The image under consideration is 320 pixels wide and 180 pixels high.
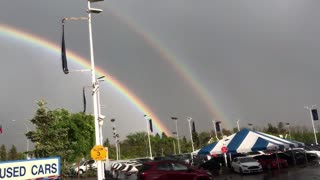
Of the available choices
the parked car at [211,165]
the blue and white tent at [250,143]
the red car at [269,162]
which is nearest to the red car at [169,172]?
the blue and white tent at [250,143]

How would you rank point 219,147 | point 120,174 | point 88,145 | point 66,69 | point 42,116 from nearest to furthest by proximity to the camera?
point 66,69 → point 120,174 → point 42,116 → point 219,147 → point 88,145

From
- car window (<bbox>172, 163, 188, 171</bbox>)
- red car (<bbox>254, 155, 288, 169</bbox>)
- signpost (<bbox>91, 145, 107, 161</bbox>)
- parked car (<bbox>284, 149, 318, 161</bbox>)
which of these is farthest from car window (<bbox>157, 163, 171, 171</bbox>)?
parked car (<bbox>284, 149, 318, 161</bbox>)

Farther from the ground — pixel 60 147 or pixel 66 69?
pixel 66 69

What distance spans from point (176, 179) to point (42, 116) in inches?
710

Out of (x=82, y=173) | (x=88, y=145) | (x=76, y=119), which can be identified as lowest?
(x=82, y=173)

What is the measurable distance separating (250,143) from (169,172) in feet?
51.3

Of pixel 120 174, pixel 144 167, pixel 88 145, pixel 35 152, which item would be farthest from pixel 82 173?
pixel 144 167

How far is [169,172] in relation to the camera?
2022cm

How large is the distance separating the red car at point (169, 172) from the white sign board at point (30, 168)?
14.9 feet

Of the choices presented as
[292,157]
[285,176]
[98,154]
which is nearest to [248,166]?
[285,176]

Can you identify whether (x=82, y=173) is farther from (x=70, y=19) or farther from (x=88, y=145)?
(x=70, y=19)

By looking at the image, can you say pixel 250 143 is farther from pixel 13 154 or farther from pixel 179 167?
pixel 13 154

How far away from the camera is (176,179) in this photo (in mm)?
20172

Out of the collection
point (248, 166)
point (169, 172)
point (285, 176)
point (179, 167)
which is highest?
point (179, 167)
